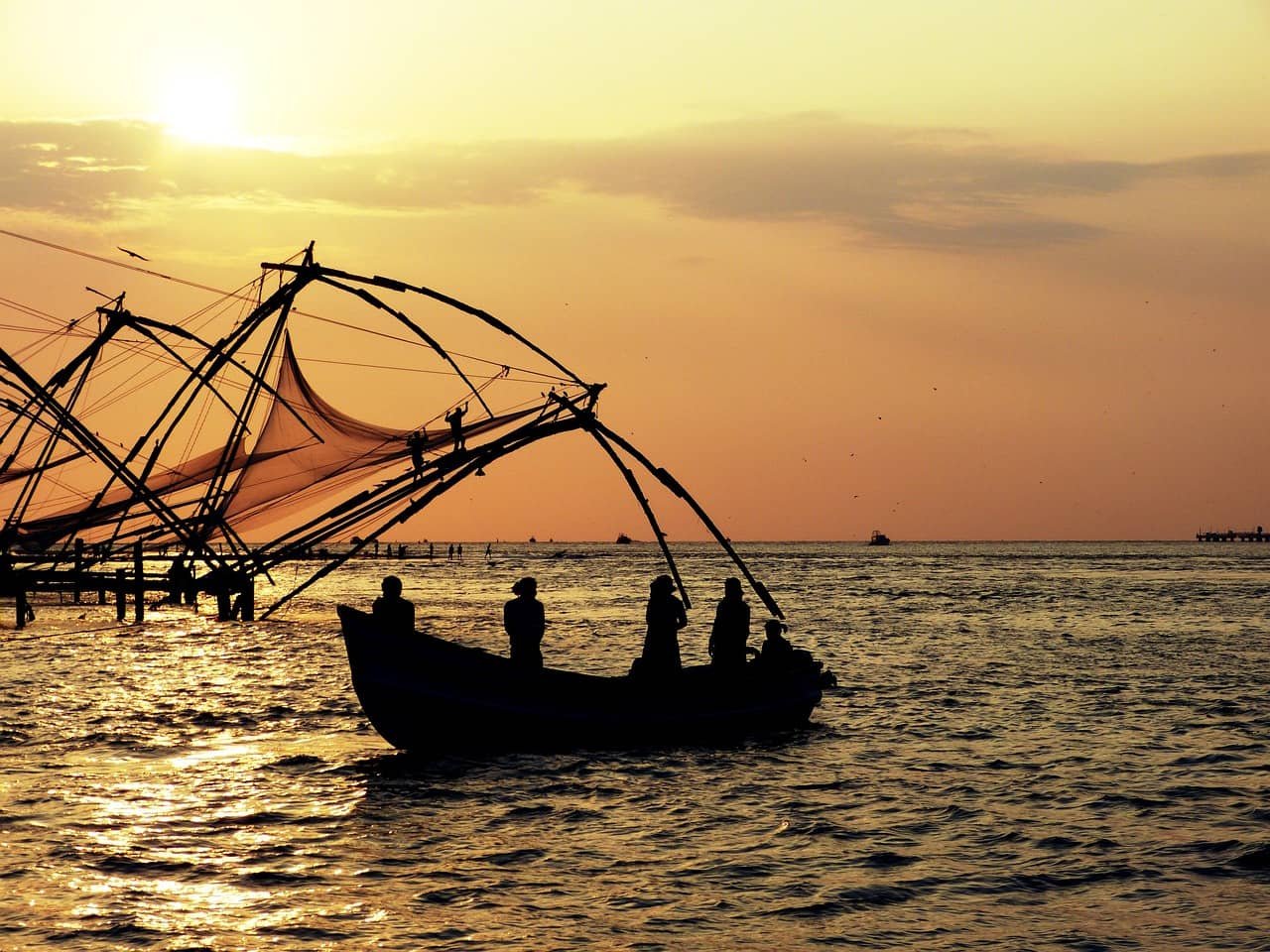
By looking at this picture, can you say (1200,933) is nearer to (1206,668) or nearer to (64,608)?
(1206,668)

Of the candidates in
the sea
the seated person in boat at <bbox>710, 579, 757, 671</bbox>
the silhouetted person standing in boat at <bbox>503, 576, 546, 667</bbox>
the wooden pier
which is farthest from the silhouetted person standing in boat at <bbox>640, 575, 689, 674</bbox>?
the wooden pier

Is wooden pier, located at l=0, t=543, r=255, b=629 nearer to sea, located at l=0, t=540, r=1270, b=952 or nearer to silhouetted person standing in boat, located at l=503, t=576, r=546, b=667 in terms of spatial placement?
sea, located at l=0, t=540, r=1270, b=952

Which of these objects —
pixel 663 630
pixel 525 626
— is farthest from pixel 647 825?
pixel 663 630

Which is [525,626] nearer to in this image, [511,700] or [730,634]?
[511,700]

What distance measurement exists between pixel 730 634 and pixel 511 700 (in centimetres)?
346

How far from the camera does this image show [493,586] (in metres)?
92.8

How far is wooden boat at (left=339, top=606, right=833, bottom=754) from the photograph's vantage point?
17953 mm

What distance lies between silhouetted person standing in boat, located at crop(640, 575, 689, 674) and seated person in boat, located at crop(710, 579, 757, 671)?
685mm

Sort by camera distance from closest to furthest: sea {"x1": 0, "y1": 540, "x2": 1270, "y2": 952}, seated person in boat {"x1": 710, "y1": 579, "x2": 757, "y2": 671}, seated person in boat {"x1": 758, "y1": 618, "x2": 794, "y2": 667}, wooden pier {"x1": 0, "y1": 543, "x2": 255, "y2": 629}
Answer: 1. sea {"x1": 0, "y1": 540, "x2": 1270, "y2": 952}
2. seated person in boat {"x1": 710, "y1": 579, "x2": 757, "y2": 671}
3. seated person in boat {"x1": 758, "y1": 618, "x2": 794, "y2": 667}
4. wooden pier {"x1": 0, "y1": 543, "x2": 255, "y2": 629}

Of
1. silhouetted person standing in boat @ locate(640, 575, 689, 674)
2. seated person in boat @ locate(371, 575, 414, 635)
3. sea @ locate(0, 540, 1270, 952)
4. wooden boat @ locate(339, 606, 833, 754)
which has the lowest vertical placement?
sea @ locate(0, 540, 1270, 952)

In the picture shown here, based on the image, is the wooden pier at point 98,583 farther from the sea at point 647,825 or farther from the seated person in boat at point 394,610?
the seated person in boat at point 394,610

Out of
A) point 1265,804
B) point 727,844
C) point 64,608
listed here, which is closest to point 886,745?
point 1265,804

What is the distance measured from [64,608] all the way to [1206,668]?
1577 inches

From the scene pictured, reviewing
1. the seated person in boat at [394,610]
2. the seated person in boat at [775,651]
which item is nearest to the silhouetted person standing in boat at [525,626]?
the seated person in boat at [394,610]
